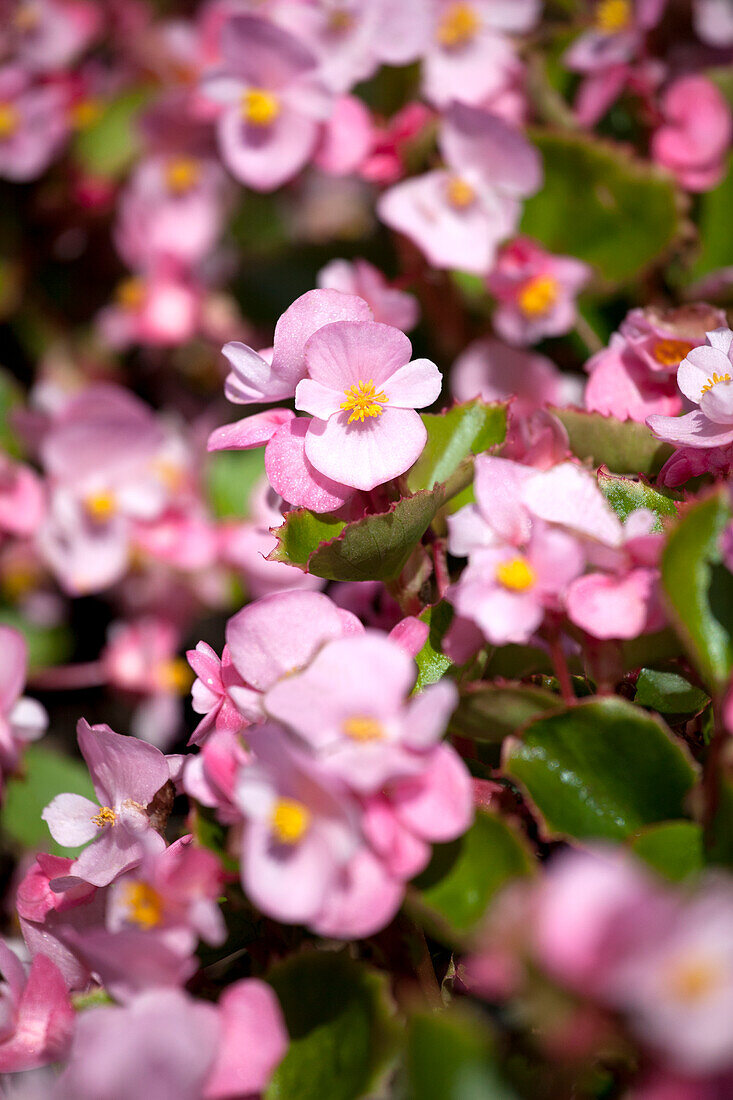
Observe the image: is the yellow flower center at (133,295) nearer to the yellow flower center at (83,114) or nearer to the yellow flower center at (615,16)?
the yellow flower center at (83,114)

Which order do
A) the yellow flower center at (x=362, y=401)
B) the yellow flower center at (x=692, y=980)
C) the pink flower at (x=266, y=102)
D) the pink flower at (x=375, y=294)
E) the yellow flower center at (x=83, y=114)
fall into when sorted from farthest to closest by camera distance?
1. the yellow flower center at (x=83, y=114)
2. the pink flower at (x=266, y=102)
3. the pink flower at (x=375, y=294)
4. the yellow flower center at (x=362, y=401)
5. the yellow flower center at (x=692, y=980)

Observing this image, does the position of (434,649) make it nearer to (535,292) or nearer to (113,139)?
(535,292)

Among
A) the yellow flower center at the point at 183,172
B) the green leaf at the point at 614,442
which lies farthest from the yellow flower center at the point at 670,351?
the yellow flower center at the point at 183,172

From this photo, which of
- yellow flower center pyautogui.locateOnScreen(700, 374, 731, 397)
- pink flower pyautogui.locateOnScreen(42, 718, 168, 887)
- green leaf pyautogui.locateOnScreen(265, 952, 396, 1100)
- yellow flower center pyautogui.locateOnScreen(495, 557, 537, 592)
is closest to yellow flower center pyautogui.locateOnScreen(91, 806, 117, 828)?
pink flower pyautogui.locateOnScreen(42, 718, 168, 887)

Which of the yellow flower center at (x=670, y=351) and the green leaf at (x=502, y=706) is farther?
the yellow flower center at (x=670, y=351)

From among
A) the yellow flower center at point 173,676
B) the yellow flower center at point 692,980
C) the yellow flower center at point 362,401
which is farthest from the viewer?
the yellow flower center at point 173,676

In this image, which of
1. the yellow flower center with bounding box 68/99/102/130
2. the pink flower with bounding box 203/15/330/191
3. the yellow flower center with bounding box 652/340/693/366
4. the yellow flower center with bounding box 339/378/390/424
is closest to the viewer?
the yellow flower center with bounding box 339/378/390/424

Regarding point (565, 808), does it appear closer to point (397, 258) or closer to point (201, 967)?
point (201, 967)

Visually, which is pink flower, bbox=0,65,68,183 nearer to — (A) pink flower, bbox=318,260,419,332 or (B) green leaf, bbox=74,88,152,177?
(B) green leaf, bbox=74,88,152,177
